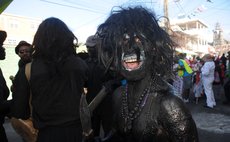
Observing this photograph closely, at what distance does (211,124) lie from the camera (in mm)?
6902

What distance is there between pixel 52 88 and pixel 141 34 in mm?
1011

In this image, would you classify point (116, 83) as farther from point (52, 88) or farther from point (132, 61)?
point (132, 61)

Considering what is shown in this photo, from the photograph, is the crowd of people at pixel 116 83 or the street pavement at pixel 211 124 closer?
the crowd of people at pixel 116 83

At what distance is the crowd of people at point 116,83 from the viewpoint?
1.51 meters

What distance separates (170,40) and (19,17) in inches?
1208

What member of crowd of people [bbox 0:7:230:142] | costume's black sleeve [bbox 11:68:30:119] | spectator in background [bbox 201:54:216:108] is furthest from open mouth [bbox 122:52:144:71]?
spectator in background [bbox 201:54:216:108]

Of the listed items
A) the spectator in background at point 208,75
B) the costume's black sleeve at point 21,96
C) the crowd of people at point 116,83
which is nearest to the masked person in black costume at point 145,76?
the crowd of people at point 116,83

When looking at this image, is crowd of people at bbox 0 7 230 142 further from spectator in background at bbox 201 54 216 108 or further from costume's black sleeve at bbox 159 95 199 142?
spectator in background at bbox 201 54 216 108

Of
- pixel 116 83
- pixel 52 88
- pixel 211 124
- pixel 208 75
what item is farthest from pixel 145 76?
pixel 208 75

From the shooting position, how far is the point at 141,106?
5.21ft

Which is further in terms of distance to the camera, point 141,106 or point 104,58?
point 104,58

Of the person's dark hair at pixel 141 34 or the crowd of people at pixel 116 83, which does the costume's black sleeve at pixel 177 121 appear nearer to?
the crowd of people at pixel 116 83

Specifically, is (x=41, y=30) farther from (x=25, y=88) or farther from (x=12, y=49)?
(x=12, y=49)

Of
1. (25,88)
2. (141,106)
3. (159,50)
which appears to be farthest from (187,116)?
(25,88)
